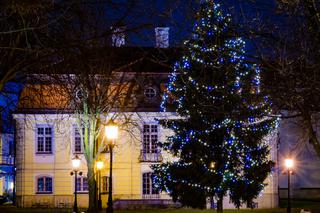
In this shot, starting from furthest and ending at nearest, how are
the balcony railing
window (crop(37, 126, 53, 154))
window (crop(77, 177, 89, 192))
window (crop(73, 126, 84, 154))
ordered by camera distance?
window (crop(73, 126, 84, 154)), window (crop(37, 126, 53, 154)), the balcony railing, window (crop(77, 177, 89, 192))

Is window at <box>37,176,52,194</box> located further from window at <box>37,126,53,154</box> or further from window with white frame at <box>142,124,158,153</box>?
window with white frame at <box>142,124,158,153</box>

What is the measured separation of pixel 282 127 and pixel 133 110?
1465 cm

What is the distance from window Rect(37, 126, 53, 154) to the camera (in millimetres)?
54125

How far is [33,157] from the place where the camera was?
54.0 meters

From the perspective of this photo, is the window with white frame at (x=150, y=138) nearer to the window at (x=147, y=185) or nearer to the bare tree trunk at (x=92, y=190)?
the window at (x=147, y=185)

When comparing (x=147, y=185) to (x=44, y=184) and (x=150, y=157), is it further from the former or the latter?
(x=44, y=184)

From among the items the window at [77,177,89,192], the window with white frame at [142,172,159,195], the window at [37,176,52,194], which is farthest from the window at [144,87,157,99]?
the window at [37,176,52,194]

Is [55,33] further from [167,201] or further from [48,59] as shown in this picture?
[167,201]

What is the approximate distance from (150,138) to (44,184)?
891 centimetres

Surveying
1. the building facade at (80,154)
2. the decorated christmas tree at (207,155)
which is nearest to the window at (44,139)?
the building facade at (80,154)

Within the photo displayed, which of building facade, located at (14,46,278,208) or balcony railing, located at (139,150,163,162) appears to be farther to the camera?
balcony railing, located at (139,150,163,162)

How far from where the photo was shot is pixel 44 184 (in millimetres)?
53812

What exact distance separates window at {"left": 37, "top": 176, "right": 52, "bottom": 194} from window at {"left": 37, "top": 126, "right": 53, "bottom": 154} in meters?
2.08

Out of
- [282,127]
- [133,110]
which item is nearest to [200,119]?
[133,110]
